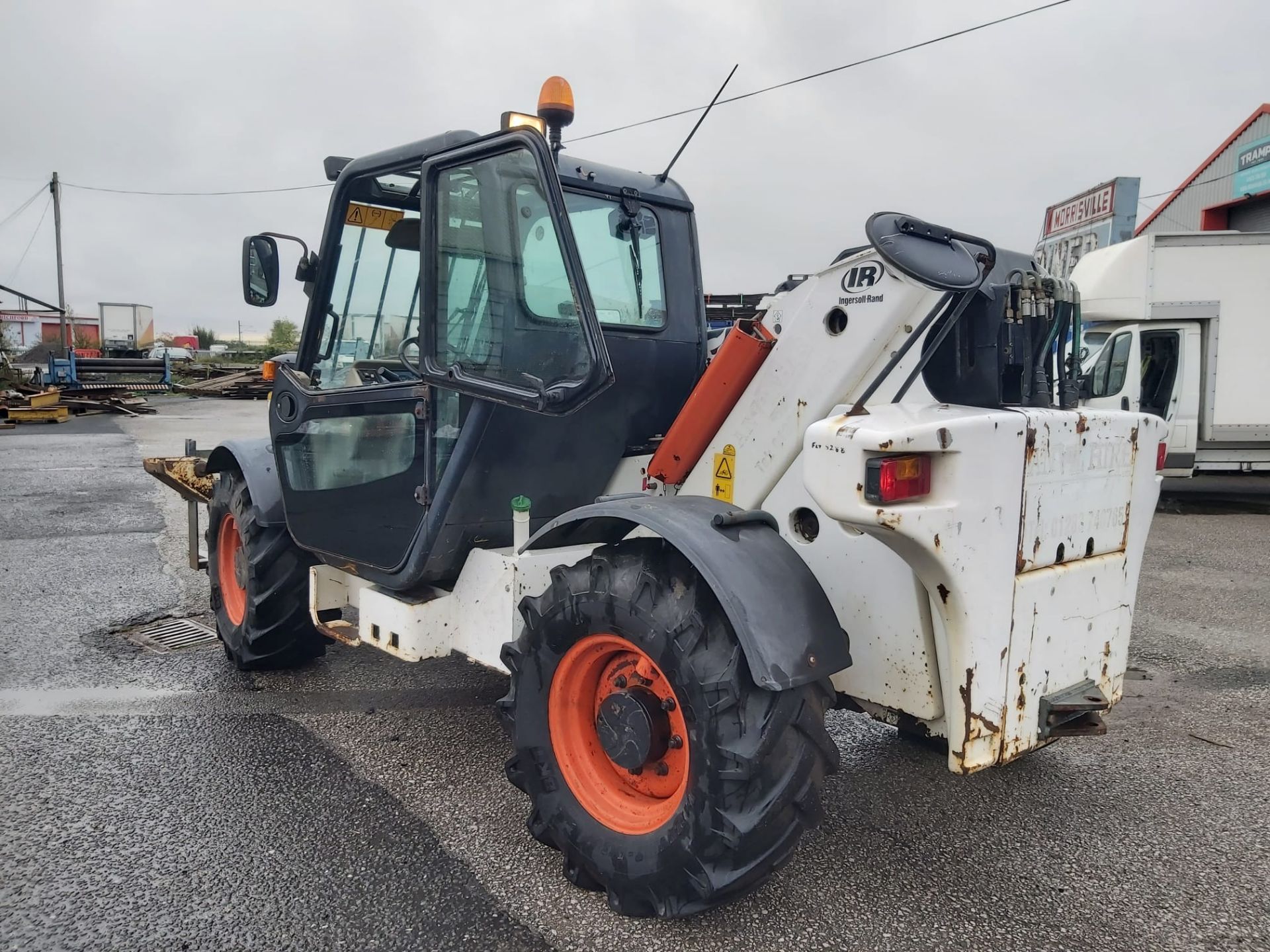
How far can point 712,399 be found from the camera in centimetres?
308

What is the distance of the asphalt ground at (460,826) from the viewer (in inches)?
102

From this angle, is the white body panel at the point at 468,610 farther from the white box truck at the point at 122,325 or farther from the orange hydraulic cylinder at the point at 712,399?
the white box truck at the point at 122,325

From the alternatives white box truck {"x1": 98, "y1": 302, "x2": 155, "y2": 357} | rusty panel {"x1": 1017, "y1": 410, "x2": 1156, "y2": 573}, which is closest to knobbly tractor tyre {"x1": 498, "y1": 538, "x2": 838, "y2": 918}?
rusty panel {"x1": 1017, "y1": 410, "x2": 1156, "y2": 573}

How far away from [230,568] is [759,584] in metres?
3.81

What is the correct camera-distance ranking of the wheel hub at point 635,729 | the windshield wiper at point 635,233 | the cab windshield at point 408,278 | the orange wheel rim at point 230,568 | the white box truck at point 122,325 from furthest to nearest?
the white box truck at point 122,325, the orange wheel rim at point 230,568, the windshield wiper at point 635,233, the cab windshield at point 408,278, the wheel hub at point 635,729

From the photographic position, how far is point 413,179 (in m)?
3.65

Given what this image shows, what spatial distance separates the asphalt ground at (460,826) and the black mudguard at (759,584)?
0.84 metres

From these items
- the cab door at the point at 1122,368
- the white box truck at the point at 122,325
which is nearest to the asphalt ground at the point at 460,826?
the cab door at the point at 1122,368

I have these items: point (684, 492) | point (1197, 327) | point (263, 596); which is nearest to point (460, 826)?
point (684, 492)

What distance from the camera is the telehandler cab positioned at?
7.72ft

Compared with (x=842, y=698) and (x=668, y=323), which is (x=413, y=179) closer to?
(x=668, y=323)

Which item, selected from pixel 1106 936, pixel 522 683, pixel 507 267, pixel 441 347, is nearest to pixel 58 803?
pixel 522 683

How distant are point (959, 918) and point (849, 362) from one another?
1658mm

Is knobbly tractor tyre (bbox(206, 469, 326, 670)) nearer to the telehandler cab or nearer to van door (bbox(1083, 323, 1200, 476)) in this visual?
the telehandler cab
